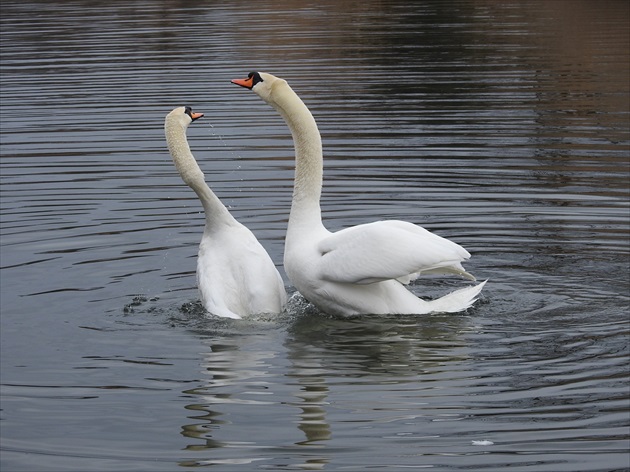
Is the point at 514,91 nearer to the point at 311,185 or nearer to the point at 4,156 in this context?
the point at 4,156

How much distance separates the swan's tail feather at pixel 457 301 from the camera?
9.50m

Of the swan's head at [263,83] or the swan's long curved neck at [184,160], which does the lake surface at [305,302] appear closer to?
the swan's long curved neck at [184,160]

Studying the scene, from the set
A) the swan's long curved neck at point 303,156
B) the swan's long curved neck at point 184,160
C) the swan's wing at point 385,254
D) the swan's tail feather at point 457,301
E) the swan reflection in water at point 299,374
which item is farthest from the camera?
the swan's long curved neck at point 184,160

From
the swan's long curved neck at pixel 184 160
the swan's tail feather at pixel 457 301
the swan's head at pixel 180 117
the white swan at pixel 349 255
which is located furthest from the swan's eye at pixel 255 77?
the swan's tail feather at pixel 457 301

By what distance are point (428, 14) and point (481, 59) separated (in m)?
8.80

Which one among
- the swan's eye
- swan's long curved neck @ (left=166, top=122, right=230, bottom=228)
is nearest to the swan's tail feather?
swan's long curved neck @ (left=166, top=122, right=230, bottom=228)

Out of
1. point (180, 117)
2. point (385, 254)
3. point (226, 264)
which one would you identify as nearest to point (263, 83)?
point (180, 117)

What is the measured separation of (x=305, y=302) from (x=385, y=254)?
4.15 ft

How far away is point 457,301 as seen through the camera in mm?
9516

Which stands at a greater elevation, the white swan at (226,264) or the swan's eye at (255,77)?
the swan's eye at (255,77)

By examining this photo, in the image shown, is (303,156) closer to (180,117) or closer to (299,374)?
(180,117)

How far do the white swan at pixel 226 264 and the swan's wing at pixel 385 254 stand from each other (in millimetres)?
452

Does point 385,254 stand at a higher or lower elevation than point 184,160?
lower

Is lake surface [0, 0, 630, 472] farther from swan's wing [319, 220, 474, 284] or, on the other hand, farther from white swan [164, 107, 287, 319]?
swan's wing [319, 220, 474, 284]
